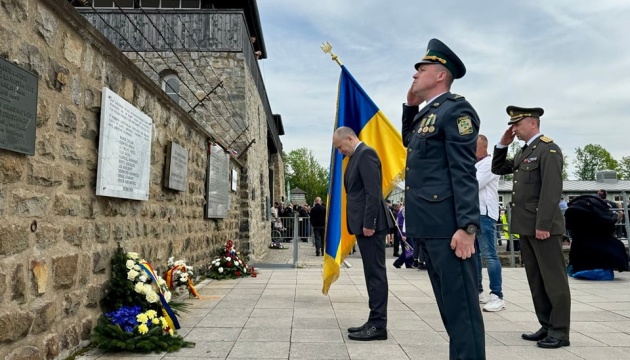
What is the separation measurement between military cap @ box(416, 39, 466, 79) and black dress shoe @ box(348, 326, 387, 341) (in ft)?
7.08

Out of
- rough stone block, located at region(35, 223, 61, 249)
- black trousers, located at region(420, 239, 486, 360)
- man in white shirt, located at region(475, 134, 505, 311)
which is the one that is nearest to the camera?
black trousers, located at region(420, 239, 486, 360)

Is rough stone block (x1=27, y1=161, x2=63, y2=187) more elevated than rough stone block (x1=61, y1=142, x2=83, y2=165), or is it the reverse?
rough stone block (x1=61, y1=142, x2=83, y2=165)

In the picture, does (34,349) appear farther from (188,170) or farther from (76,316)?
(188,170)

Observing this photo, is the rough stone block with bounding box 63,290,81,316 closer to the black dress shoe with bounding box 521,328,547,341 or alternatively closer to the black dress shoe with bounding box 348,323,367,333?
the black dress shoe with bounding box 348,323,367,333

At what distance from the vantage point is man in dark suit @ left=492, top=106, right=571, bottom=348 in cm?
360

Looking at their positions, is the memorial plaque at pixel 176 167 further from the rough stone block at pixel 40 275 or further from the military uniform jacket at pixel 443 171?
the military uniform jacket at pixel 443 171

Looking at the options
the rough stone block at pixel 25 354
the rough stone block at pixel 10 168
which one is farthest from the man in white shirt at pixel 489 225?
the rough stone block at pixel 10 168

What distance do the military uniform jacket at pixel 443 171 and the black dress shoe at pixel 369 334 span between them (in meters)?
1.44

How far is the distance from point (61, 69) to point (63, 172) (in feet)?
2.36

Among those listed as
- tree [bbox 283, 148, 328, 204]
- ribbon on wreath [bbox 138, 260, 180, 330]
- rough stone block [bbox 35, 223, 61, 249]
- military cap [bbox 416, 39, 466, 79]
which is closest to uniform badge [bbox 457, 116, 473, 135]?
military cap [bbox 416, 39, 466, 79]

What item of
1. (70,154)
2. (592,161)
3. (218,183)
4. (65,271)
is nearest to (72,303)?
(65,271)

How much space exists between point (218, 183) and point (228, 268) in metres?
1.55

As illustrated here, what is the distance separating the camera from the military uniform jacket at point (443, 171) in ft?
7.93

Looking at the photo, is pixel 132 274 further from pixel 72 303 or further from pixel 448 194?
pixel 448 194
